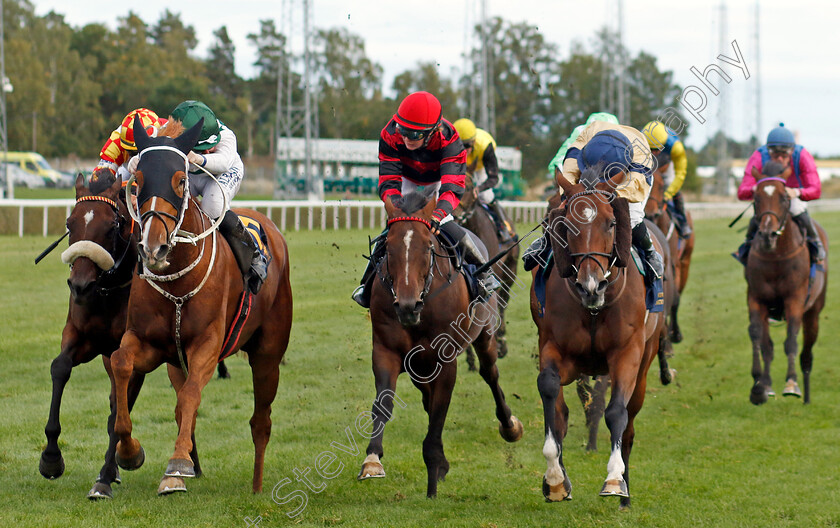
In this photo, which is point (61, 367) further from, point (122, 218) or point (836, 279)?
point (836, 279)

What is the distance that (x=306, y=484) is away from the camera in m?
5.96

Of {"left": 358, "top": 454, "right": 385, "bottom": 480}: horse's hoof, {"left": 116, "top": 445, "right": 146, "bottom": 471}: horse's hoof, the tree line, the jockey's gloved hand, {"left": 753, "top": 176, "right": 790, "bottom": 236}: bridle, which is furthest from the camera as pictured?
the tree line

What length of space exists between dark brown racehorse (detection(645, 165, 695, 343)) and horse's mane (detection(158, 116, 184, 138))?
183 inches

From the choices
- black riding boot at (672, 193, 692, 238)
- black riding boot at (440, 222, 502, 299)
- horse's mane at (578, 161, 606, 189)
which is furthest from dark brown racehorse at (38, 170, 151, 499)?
black riding boot at (672, 193, 692, 238)

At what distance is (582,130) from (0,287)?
10.1m

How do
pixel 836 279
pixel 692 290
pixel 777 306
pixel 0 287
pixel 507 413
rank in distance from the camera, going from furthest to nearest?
pixel 836 279, pixel 692 290, pixel 0 287, pixel 777 306, pixel 507 413

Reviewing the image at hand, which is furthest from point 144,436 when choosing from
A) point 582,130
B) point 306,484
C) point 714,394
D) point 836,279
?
point 836,279

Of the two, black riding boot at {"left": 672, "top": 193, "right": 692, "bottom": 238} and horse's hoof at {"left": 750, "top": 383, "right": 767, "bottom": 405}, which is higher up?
black riding boot at {"left": 672, "top": 193, "right": 692, "bottom": 238}

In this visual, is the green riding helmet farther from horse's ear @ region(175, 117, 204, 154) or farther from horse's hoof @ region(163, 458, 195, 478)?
horse's hoof @ region(163, 458, 195, 478)

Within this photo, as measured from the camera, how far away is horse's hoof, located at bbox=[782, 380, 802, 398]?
936 centimetres

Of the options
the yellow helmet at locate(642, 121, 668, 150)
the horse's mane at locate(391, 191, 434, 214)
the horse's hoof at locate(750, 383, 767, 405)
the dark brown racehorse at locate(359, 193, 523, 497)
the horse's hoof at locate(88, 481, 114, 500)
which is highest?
the yellow helmet at locate(642, 121, 668, 150)

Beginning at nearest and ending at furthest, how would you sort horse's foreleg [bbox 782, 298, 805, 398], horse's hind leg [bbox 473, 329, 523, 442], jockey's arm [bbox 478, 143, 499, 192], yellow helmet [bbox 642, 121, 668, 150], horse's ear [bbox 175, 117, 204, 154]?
horse's ear [bbox 175, 117, 204, 154] < horse's hind leg [bbox 473, 329, 523, 442] < yellow helmet [bbox 642, 121, 668, 150] < horse's foreleg [bbox 782, 298, 805, 398] < jockey's arm [bbox 478, 143, 499, 192]

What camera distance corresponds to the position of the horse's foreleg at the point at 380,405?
5234 millimetres

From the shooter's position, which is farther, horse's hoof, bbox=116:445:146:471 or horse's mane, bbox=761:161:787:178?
horse's mane, bbox=761:161:787:178
